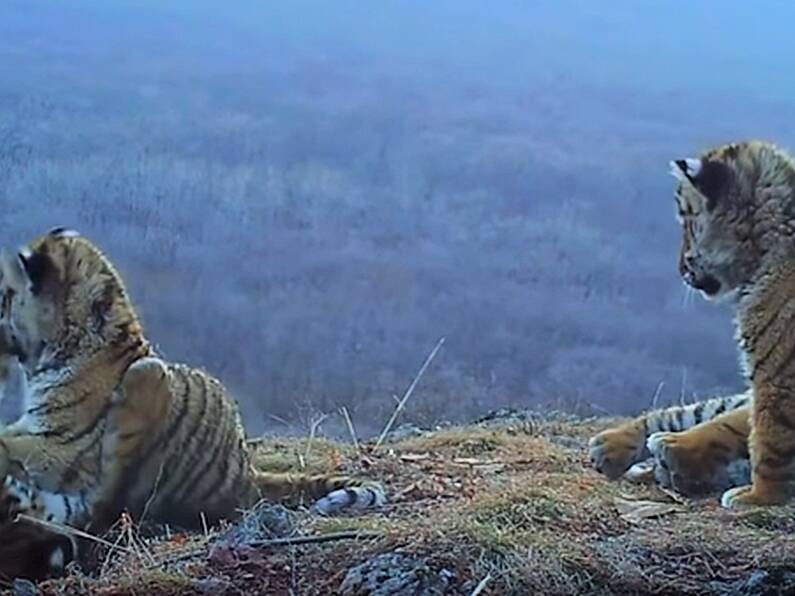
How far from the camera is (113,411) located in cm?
354

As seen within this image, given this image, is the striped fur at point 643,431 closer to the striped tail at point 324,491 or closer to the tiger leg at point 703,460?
the tiger leg at point 703,460

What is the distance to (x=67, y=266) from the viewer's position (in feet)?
12.0

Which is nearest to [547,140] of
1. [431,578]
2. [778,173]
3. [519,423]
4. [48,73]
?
[519,423]

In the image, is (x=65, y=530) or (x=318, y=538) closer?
(x=318, y=538)

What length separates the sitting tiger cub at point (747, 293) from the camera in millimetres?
3527

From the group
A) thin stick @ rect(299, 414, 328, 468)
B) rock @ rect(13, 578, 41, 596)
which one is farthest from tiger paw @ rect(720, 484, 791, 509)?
rock @ rect(13, 578, 41, 596)

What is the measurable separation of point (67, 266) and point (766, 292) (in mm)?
1917

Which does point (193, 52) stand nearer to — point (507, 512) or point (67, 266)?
point (67, 266)

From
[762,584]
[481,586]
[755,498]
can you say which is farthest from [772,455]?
[481,586]

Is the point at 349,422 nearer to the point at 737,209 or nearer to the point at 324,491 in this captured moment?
the point at 324,491

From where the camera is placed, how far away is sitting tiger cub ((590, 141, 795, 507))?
139 inches

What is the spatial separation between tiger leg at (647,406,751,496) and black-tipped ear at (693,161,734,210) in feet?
A: 2.11

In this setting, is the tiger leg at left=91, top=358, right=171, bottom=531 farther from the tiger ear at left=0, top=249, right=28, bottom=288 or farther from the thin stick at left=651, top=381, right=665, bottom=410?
the thin stick at left=651, top=381, right=665, bottom=410

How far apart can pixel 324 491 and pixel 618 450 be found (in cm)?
100
